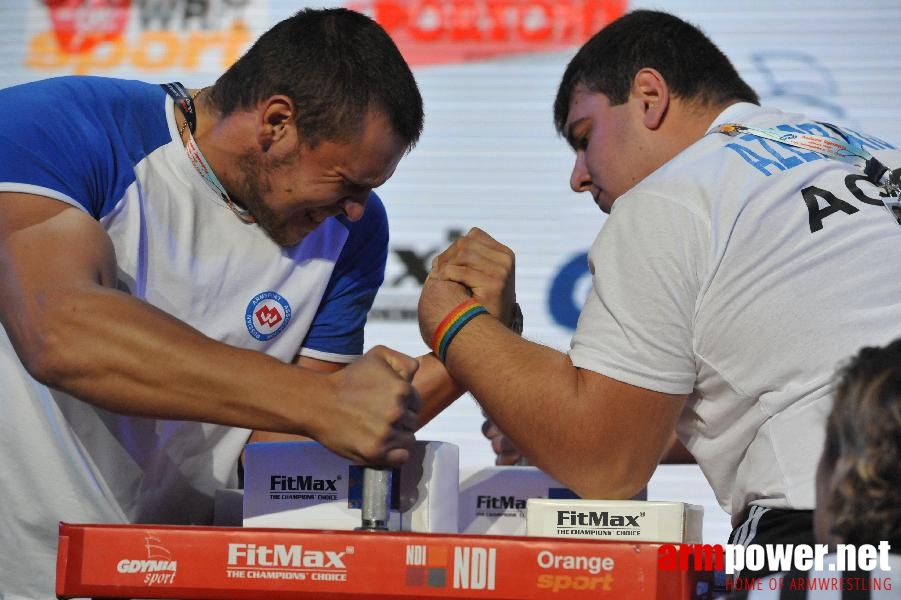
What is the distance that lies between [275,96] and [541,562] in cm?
116

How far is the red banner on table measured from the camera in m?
Answer: 1.39

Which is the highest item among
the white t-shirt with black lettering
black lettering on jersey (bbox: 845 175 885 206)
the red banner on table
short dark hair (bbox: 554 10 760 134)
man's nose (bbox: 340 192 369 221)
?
short dark hair (bbox: 554 10 760 134)

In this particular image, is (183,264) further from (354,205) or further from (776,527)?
(776,527)

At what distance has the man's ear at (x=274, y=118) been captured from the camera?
2.15 metres

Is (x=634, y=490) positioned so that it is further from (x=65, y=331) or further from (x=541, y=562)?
(x=65, y=331)

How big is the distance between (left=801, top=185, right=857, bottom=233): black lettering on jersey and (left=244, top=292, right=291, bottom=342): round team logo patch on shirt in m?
1.09

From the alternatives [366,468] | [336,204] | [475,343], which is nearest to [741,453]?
[475,343]

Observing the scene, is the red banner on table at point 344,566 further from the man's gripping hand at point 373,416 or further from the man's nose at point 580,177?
the man's nose at point 580,177

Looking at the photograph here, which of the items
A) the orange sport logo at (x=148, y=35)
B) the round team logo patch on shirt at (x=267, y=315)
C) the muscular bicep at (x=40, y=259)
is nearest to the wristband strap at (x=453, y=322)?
the round team logo patch on shirt at (x=267, y=315)

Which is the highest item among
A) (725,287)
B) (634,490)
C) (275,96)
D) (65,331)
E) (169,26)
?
(169,26)

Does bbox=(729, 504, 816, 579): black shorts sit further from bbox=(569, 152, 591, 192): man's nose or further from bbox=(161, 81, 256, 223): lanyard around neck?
bbox=(161, 81, 256, 223): lanyard around neck

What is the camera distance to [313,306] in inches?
94.7

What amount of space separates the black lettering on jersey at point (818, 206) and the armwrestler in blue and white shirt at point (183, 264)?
726mm

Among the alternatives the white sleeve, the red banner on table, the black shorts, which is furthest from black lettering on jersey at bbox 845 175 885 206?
the red banner on table
